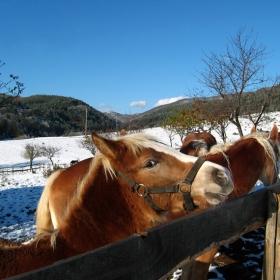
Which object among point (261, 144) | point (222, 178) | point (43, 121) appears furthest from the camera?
point (43, 121)

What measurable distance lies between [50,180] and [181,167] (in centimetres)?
234

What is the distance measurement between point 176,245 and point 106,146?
97 centimetres

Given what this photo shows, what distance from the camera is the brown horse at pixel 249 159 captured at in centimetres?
382

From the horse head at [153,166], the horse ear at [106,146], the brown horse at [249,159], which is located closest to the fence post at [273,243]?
the horse head at [153,166]

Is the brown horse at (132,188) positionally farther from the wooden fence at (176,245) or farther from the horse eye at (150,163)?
the wooden fence at (176,245)

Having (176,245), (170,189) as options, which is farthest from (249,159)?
(176,245)

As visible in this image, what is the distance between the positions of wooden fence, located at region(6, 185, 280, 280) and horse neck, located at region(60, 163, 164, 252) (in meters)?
0.55

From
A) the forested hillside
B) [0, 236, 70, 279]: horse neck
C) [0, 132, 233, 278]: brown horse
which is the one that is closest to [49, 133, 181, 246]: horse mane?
[0, 132, 233, 278]: brown horse

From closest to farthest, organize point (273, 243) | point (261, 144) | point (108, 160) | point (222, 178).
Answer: point (222, 178) < point (108, 160) < point (273, 243) < point (261, 144)

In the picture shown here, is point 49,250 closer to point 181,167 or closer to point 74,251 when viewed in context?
point 74,251

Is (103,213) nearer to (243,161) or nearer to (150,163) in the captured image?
(150,163)

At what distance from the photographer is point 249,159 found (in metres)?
4.02

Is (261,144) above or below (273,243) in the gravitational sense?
above

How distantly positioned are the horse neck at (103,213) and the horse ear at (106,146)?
7.3 inches
